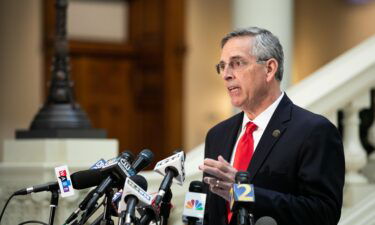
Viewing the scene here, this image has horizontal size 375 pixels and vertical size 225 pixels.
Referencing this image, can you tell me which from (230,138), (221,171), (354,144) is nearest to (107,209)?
(221,171)

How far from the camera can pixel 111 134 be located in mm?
13531

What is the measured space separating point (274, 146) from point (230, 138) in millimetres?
297

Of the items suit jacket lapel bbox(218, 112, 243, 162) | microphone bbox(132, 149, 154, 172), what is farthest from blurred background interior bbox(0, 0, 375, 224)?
microphone bbox(132, 149, 154, 172)

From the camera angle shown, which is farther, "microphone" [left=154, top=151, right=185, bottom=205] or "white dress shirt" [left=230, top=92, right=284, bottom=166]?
"white dress shirt" [left=230, top=92, right=284, bottom=166]

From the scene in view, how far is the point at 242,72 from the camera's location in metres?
3.68

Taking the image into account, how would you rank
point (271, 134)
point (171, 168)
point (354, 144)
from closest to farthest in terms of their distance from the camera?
point (171, 168) → point (271, 134) → point (354, 144)

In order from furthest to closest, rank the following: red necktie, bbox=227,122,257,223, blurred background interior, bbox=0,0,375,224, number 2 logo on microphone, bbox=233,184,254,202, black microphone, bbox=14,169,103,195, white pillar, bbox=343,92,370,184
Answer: blurred background interior, bbox=0,0,375,224
white pillar, bbox=343,92,370,184
red necktie, bbox=227,122,257,223
black microphone, bbox=14,169,103,195
number 2 logo on microphone, bbox=233,184,254,202

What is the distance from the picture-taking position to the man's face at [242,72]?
3678 mm

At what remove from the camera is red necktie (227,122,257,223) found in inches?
147

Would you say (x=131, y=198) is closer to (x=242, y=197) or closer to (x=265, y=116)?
(x=242, y=197)

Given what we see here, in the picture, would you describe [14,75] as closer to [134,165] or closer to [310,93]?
[310,93]

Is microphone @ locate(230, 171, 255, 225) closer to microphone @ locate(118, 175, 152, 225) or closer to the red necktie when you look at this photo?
microphone @ locate(118, 175, 152, 225)

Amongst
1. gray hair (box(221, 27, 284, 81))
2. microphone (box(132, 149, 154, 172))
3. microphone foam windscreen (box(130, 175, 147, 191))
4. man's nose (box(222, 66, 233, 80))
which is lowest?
microphone foam windscreen (box(130, 175, 147, 191))

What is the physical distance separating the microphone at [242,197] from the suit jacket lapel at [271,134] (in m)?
0.56
